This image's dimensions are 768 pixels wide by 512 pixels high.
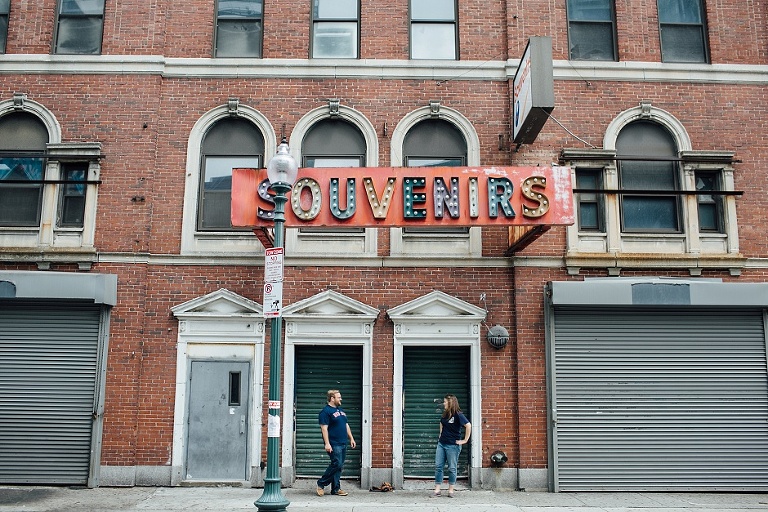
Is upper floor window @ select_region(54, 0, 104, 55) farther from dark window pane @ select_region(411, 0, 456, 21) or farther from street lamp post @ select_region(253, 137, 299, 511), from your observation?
street lamp post @ select_region(253, 137, 299, 511)

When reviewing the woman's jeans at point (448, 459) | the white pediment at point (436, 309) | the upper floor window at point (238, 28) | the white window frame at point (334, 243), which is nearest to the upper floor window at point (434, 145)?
the white window frame at point (334, 243)

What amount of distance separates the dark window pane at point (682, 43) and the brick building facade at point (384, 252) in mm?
57

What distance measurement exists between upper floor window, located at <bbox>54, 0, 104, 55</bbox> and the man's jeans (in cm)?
900

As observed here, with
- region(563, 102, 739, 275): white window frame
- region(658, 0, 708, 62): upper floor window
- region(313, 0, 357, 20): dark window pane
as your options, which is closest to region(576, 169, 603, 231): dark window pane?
region(563, 102, 739, 275): white window frame

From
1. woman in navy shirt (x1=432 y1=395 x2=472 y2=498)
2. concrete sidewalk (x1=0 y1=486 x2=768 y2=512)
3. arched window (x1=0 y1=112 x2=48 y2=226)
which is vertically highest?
arched window (x1=0 y1=112 x2=48 y2=226)

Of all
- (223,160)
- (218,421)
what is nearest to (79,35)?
(223,160)

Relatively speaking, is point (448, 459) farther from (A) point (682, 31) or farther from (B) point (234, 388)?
(A) point (682, 31)

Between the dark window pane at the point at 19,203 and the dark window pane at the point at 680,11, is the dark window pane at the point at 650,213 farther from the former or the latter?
the dark window pane at the point at 19,203

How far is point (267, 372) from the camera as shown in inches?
494

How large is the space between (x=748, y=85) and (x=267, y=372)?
1073cm

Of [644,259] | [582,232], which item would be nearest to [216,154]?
[582,232]

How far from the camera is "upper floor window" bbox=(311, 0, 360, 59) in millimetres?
13781

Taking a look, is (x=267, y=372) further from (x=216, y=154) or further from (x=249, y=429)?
(x=216, y=154)

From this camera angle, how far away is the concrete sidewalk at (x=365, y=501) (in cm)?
1064
